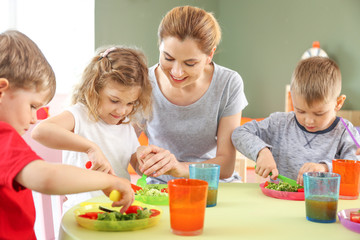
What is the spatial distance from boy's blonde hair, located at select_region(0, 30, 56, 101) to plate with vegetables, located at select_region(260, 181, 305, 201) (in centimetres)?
71

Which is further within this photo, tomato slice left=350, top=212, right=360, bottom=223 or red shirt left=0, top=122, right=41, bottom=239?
tomato slice left=350, top=212, right=360, bottom=223

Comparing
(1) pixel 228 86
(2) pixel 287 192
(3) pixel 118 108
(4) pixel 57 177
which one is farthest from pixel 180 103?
(4) pixel 57 177

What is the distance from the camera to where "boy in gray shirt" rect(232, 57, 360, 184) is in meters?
1.62

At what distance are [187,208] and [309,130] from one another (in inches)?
36.8

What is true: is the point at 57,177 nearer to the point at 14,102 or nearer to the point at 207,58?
the point at 14,102

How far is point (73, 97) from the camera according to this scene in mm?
1761

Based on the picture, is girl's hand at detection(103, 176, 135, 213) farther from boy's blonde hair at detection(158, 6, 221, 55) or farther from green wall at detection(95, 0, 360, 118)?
green wall at detection(95, 0, 360, 118)

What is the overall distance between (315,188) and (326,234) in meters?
0.13

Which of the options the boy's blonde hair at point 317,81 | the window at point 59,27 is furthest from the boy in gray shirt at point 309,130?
the window at point 59,27

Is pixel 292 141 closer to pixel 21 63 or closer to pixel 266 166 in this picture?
pixel 266 166

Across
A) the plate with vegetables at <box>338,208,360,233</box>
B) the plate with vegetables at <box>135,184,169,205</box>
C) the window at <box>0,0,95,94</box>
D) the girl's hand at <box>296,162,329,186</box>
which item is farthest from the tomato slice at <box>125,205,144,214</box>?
the window at <box>0,0,95,94</box>

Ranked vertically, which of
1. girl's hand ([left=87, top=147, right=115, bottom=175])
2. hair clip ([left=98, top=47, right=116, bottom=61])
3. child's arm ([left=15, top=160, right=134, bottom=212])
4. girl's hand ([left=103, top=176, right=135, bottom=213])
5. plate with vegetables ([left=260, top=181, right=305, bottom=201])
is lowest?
plate with vegetables ([left=260, top=181, right=305, bottom=201])

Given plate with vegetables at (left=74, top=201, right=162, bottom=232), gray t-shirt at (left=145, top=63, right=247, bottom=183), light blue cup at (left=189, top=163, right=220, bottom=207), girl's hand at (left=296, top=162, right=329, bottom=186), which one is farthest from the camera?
gray t-shirt at (left=145, top=63, right=247, bottom=183)

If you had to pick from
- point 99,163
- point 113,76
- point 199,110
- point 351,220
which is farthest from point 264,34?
point 351,220
